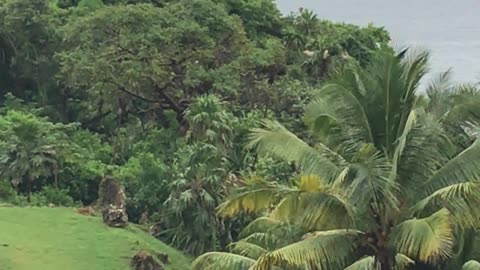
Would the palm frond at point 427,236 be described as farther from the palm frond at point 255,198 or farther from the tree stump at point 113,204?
the tree stump at point 113,204

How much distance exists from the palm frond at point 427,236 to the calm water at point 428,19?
34.5 m

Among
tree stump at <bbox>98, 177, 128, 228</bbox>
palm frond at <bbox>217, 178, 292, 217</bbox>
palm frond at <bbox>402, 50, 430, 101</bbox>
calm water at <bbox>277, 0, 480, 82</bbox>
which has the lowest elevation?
tree stump at <bbox>98, 177, 128, 228</bbox>

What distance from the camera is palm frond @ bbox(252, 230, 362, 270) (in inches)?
470

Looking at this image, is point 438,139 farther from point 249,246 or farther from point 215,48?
point 215,48

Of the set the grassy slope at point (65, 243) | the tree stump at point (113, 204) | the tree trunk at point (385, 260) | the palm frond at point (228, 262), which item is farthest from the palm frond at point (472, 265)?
the tree stump at point (113, 204)

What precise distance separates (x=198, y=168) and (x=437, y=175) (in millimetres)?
10063

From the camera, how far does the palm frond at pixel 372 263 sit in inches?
472

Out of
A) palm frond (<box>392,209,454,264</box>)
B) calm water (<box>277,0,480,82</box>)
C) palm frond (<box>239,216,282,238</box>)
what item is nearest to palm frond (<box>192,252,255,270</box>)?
palm frond (<box>239,216,282,238</box>)

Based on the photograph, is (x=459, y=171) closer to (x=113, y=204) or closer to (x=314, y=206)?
(x=314, y=206)

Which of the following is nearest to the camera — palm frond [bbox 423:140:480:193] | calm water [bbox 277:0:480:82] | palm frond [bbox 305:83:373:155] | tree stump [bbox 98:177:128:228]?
palm frond [bbox 423:140:480:193]

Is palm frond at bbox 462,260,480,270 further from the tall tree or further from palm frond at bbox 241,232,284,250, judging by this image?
the tall tree

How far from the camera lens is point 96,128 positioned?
33.3m

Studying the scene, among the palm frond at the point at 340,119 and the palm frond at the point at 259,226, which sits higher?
the palm frond at the point at 340,119

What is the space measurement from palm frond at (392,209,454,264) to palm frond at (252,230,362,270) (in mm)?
651
